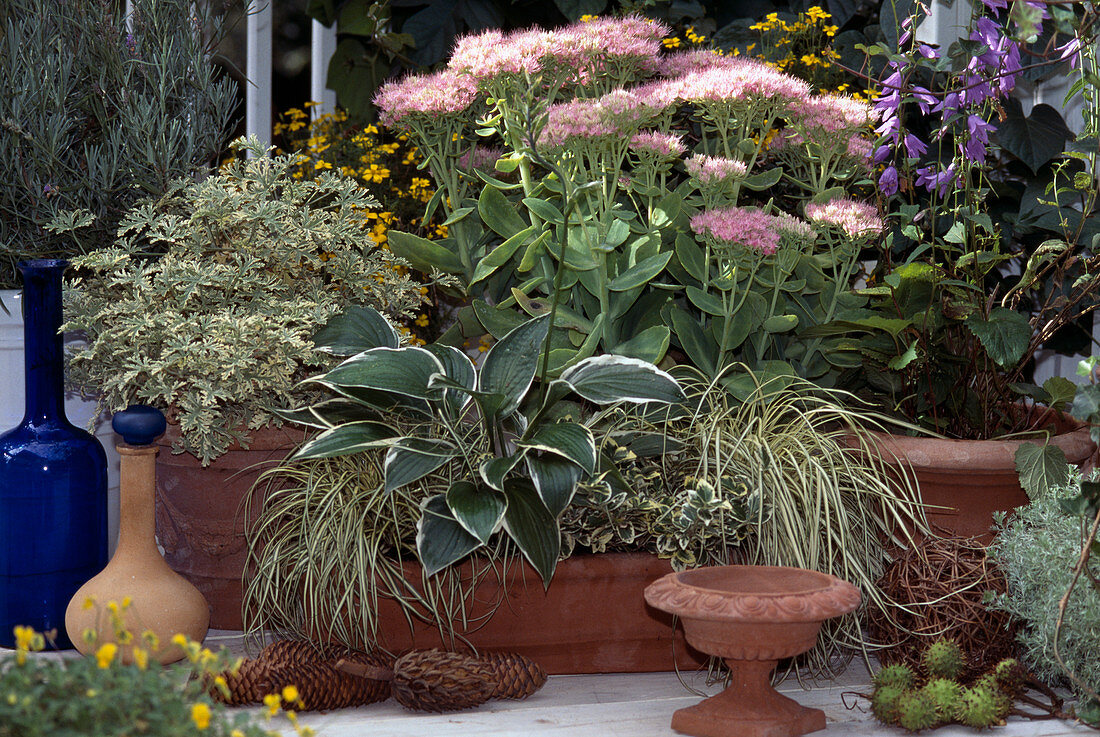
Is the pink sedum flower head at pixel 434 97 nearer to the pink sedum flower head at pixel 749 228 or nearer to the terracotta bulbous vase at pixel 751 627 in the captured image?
the pink sedum flower head at pixel 749 228

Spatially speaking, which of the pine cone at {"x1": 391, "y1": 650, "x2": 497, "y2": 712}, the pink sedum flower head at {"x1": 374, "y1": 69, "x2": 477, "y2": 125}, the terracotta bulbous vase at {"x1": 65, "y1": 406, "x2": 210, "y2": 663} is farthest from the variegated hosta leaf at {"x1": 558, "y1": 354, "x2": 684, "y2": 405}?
the terracotta bulbous vase at {"x1": 65, "y1": 406, "x2": 210, "y2": 663}

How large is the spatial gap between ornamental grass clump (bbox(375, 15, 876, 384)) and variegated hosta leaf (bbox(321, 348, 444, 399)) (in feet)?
0.88

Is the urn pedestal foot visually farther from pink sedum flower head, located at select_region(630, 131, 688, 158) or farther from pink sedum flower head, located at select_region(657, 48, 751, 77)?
pink sedum flower head, located at select_region(657, 48, 751, 77)

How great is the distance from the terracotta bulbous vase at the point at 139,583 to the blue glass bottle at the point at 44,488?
0.13 meters

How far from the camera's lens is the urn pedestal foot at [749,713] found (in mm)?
1361

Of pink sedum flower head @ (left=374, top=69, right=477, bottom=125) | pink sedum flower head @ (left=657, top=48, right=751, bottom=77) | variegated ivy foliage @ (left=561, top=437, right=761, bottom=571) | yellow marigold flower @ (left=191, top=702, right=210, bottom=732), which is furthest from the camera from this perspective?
pink sedum flower head @ (left=657, top=48, right=751, bottom=77)

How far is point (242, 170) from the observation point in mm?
2070

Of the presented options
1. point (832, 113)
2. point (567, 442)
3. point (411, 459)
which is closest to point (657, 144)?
point (832, 113)

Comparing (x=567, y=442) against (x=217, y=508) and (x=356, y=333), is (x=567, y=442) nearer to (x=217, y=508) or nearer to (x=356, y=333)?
(x=356, y=333)

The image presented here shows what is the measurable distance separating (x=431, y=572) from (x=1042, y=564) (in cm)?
86

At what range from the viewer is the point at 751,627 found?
1312 millimetres

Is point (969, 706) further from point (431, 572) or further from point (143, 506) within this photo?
point (143, 506)

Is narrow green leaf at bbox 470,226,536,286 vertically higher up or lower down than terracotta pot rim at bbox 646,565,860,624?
higher up

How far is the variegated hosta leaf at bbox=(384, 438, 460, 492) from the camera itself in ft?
4.85
